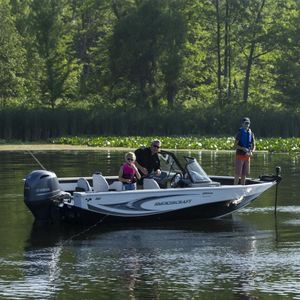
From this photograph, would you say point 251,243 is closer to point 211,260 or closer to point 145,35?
point 211,260

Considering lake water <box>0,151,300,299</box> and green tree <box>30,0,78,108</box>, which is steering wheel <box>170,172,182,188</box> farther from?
green tree <box>30,0,78,108</box>

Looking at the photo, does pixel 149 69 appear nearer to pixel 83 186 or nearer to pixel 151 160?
pixel 151 160

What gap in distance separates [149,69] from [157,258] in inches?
2365

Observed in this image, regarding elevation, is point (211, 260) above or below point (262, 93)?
below

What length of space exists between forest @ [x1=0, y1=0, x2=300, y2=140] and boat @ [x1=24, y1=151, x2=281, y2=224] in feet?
144

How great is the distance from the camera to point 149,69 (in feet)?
252

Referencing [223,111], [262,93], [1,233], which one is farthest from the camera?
[262,93]

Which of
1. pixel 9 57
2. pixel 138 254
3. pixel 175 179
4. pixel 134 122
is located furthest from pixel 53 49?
pixel 138 254

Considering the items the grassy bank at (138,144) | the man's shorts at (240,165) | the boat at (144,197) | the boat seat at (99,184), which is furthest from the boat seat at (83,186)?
the grassy bank at (138,144)

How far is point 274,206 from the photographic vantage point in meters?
24.8

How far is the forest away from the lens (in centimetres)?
6812

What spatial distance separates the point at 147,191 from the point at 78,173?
1381cm

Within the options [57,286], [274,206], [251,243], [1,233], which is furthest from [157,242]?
[274,206]

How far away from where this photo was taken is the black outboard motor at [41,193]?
20.5 meters
